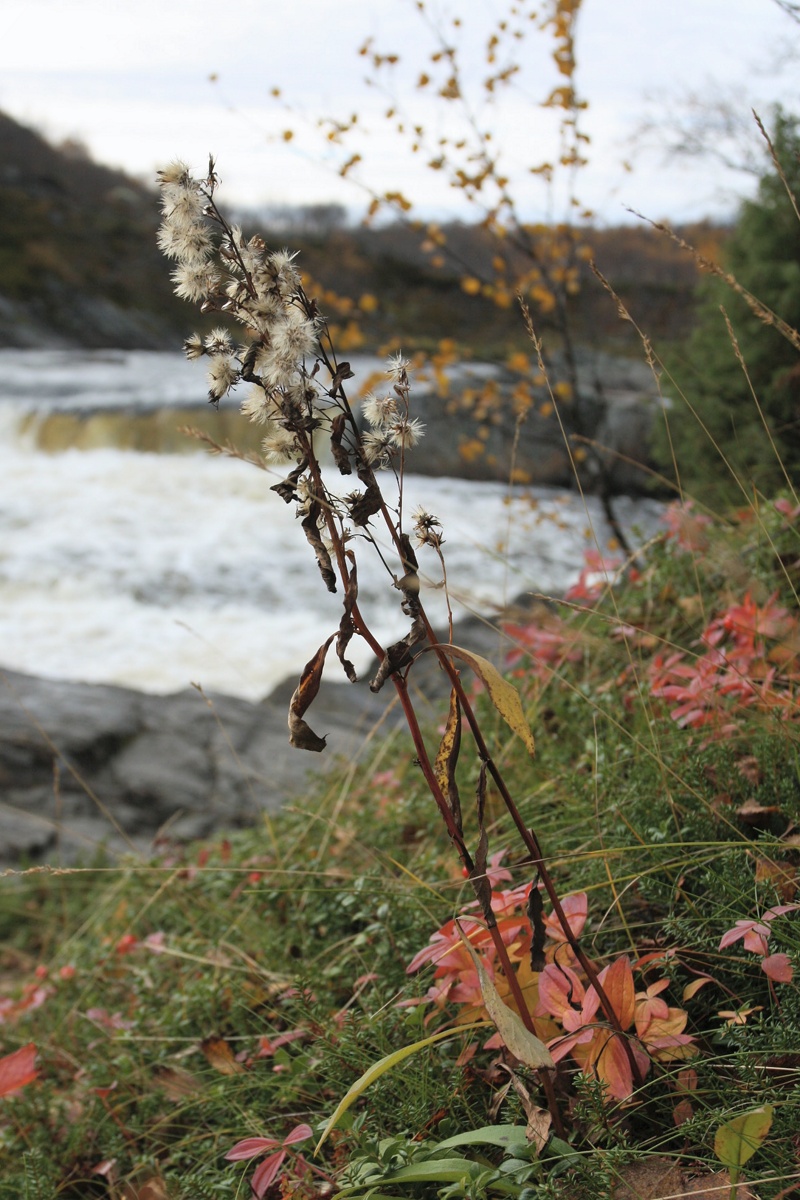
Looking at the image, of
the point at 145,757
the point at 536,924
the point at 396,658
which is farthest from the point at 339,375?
→ the point at 145,757

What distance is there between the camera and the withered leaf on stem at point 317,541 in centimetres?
97

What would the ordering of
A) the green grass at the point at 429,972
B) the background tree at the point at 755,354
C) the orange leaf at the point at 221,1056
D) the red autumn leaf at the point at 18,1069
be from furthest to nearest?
the background tree at the point at 755,354 → the orange leaf at the point at 221,1056 → the red autumn leaf at the point at 18,1069 → the green grass at the point at 429,972

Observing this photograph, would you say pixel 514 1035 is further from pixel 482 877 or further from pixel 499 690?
pixel 499 690

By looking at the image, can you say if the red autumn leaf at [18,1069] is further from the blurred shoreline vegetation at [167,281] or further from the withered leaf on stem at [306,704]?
the blurred shoreline vegetation at [167,281]

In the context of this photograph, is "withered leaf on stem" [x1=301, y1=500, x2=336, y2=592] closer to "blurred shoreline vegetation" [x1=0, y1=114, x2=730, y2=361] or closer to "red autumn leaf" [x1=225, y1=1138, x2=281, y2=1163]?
"red autumn leaf" [x1=225, y1=1138, x2=281, y2=1163]

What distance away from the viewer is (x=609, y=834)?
1.59m

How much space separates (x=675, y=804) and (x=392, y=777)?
1.26m

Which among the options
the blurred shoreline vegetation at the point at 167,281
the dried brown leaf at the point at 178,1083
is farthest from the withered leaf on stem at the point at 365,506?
the blurred shoreline vegetation at the point at 167,281

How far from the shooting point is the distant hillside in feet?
66.1

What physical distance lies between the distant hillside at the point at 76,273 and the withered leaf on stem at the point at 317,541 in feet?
64.2

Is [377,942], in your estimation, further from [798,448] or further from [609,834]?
[798,448]

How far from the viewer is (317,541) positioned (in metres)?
0.97

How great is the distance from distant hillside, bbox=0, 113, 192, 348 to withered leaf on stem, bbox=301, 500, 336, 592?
19576mm

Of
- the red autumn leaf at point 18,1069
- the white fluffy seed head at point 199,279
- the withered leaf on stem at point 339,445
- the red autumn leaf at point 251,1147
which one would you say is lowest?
the red autumn leaf at point 18,1069
